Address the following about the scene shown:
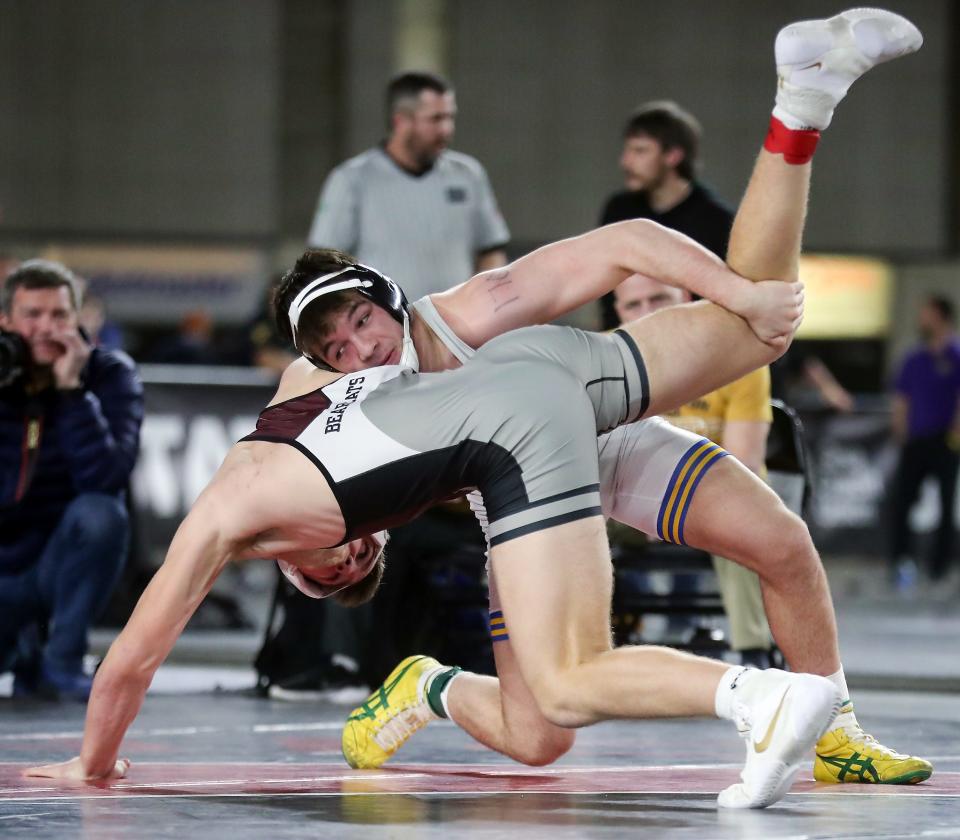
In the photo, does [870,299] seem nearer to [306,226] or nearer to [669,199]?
[306,226]

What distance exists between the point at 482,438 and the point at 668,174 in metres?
3.14

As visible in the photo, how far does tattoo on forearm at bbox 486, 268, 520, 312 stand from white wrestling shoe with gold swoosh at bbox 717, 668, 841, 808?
3.49ft

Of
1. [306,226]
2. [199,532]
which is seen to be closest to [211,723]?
[199,532]

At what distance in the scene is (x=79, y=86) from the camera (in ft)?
61.2

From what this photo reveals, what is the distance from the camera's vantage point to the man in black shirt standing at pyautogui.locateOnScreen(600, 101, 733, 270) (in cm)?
650

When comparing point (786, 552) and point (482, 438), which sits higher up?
point (482, 438)

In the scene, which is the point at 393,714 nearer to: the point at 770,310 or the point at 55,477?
the point at 770,310

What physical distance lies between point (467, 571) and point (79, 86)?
13.7m

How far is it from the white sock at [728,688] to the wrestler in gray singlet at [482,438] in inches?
18.3

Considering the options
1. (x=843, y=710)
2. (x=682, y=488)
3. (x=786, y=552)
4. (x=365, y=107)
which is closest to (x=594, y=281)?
(x=682, y=488)

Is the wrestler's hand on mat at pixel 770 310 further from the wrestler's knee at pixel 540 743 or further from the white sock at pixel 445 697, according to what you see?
the white sock at pixel 445 697

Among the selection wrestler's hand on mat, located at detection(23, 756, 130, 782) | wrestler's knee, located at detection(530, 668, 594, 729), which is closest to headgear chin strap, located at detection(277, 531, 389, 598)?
wrestler's hand on mat, located at detection(23, 756, 130, 782)

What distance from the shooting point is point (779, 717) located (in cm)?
322

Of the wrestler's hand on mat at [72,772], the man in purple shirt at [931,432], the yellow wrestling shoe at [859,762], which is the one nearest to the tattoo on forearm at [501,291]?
the yellow wrestling shoe at [859,762]
